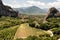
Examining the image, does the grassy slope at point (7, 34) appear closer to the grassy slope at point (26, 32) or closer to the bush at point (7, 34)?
the bush at point (7, 34)

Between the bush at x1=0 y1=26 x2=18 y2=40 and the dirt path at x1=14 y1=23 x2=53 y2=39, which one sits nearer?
the bush at x1=0 y1=26 x2=18 y2=40

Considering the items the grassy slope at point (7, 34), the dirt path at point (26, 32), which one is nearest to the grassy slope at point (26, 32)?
the dirt path at point (26, 32)

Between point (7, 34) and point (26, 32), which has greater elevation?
point (26, 32)

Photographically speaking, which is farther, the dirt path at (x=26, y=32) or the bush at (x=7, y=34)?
the dirt path at (x=26, y=32)

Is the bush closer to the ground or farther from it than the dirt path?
closer to the ground

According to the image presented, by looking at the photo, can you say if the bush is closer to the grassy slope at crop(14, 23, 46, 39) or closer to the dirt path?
the dirt path

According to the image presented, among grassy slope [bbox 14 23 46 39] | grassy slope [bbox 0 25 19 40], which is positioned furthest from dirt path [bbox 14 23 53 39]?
grassy slope [bbox 0 25 19 40]

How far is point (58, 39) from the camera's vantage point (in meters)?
87.1

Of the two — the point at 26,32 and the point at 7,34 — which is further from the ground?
the point at 26,32

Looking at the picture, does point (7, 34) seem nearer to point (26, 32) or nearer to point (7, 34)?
point (7, 34)

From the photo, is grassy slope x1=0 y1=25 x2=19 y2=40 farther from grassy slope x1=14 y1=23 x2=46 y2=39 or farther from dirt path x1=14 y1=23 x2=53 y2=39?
grassy slope x1=14 y1=23 x2=46 y2=39

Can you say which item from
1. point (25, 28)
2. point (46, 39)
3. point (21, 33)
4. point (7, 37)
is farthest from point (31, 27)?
point (46, 39)

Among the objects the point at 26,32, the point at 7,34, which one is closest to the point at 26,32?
the point at 26,32

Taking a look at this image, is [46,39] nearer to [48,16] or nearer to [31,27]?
[31,27]
